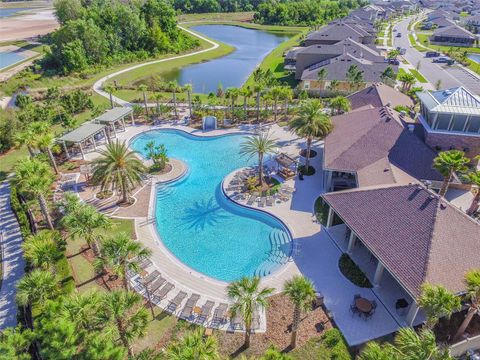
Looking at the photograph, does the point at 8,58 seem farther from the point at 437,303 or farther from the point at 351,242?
the point at 437,303

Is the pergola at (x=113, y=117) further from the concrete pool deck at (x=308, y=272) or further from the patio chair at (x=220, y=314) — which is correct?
the patio chair at (x=220, y=314)

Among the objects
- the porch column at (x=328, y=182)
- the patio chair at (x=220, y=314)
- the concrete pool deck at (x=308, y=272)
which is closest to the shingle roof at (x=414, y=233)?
the concrete pool deck at (x=308, y=272)

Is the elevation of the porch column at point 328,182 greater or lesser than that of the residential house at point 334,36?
lesser

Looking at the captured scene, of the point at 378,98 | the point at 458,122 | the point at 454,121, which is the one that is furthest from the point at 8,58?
the point at 458,122

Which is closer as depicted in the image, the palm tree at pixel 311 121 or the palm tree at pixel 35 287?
the palm tree at pixel 35 287

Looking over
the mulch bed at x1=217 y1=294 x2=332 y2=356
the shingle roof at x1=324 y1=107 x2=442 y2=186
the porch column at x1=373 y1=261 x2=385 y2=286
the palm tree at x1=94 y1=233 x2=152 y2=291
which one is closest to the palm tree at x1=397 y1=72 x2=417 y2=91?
the shingle roof at x1=324 y1=107 x2=442 y2=186

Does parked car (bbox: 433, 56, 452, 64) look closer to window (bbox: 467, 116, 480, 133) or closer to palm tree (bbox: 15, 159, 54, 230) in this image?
window (bbox: 467, 116, 480, 133)

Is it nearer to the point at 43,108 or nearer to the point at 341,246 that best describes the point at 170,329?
the point at 341,246
